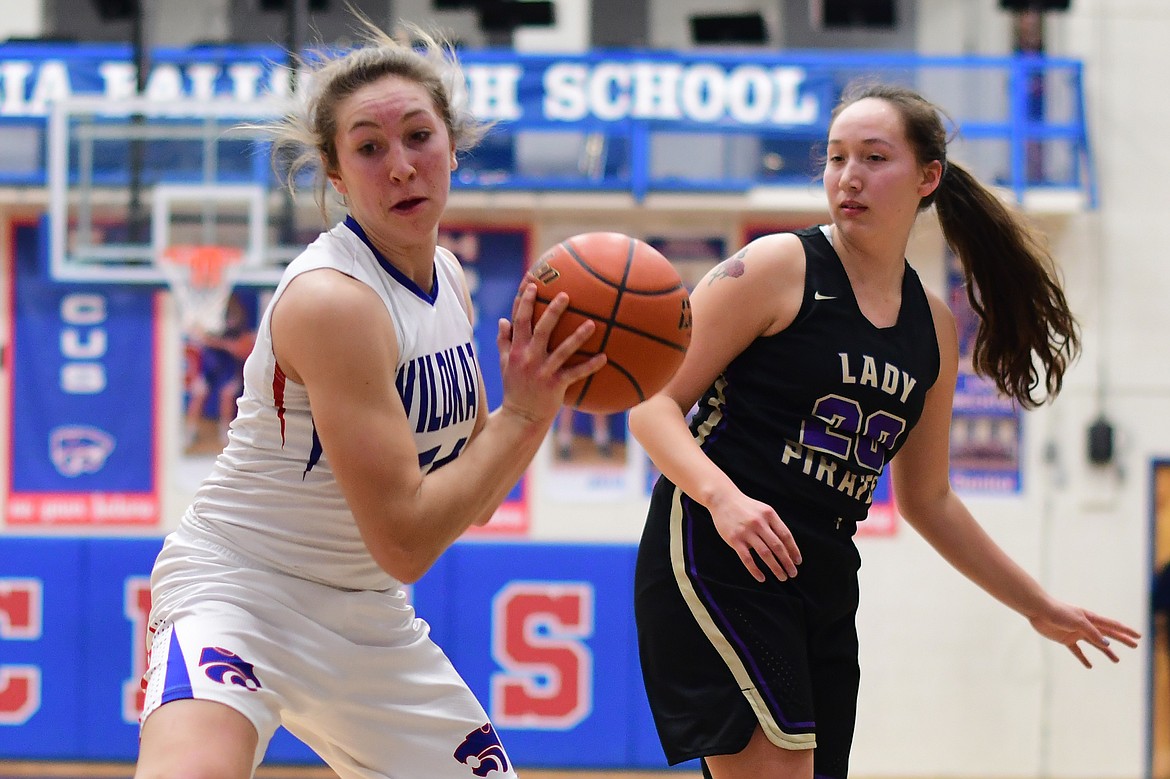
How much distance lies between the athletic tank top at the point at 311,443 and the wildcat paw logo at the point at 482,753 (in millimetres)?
376

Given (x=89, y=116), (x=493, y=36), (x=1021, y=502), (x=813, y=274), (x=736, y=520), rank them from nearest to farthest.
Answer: (x=736, y=520) < (x=813, y=274) < (x=89, y=116) < (x=1021, y=502) < (x=493, y=36)

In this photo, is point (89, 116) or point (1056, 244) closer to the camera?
point (89, 116)

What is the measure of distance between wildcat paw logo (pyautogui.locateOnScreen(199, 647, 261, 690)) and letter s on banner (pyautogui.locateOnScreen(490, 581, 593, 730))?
4.66 m

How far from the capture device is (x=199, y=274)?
302 inches

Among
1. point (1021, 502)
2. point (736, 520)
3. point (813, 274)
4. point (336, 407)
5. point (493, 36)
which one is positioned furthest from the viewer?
point (493, 36)

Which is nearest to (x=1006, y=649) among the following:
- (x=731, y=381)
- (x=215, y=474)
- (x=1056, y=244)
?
(x=1056, y=244)

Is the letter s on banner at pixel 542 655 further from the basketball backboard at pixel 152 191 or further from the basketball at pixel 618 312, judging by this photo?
the basketball at pixel 618 312

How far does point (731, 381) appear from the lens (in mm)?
2762

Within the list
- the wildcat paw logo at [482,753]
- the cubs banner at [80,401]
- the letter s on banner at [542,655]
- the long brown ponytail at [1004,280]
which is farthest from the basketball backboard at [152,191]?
the wildcat paw logo at [482,753]

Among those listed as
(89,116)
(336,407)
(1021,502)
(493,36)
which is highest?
(493,36)

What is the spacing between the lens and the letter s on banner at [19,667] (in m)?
7.00

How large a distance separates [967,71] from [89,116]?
546 cm

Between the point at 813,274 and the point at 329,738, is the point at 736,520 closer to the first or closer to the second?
the point at 813,274

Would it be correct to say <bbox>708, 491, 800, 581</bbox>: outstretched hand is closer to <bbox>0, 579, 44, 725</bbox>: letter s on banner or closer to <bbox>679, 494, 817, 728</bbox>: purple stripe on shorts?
<bbox>679, 494, 817, 728</bbox>: purple stripe on shorts
